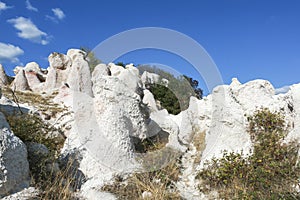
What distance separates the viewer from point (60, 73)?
23672 millimetres

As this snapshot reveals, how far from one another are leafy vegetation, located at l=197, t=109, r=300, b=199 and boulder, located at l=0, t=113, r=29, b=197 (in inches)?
122

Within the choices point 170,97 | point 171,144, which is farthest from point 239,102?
point 170,97

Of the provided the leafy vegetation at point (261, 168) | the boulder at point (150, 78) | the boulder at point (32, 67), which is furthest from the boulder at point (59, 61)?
the leafy vegetation at point (261, 168)

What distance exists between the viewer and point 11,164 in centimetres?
443

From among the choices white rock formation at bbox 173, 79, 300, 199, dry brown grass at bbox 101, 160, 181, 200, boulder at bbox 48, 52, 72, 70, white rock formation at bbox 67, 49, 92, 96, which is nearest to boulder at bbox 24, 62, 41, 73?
boulder at bbox 48, 52, 72, 70

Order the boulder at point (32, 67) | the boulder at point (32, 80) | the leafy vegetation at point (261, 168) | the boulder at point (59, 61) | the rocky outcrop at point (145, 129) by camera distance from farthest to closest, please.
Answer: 1. the boulder at point (32, 67)
2. the boulder at point (59, 61)
3. the boulder at point (32, 80)
4. the rocky outcrop at point (145, 129)
5. the leafy vegetation at point (261, 168)

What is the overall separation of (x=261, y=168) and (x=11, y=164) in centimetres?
394

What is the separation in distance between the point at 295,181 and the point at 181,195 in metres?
1.85

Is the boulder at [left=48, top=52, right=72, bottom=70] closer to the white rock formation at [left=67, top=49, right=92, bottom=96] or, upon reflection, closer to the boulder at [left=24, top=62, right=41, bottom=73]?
the boulder at [left=24, top=62, right=41, bottom=73]

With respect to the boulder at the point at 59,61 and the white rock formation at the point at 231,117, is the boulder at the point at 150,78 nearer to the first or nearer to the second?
the boulder at the point at 59,61

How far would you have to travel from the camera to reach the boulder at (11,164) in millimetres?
4305

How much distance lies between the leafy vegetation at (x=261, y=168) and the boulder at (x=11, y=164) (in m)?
3.10

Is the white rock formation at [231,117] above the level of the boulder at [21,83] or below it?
below

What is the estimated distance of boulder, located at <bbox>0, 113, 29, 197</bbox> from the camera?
14.1 ft
